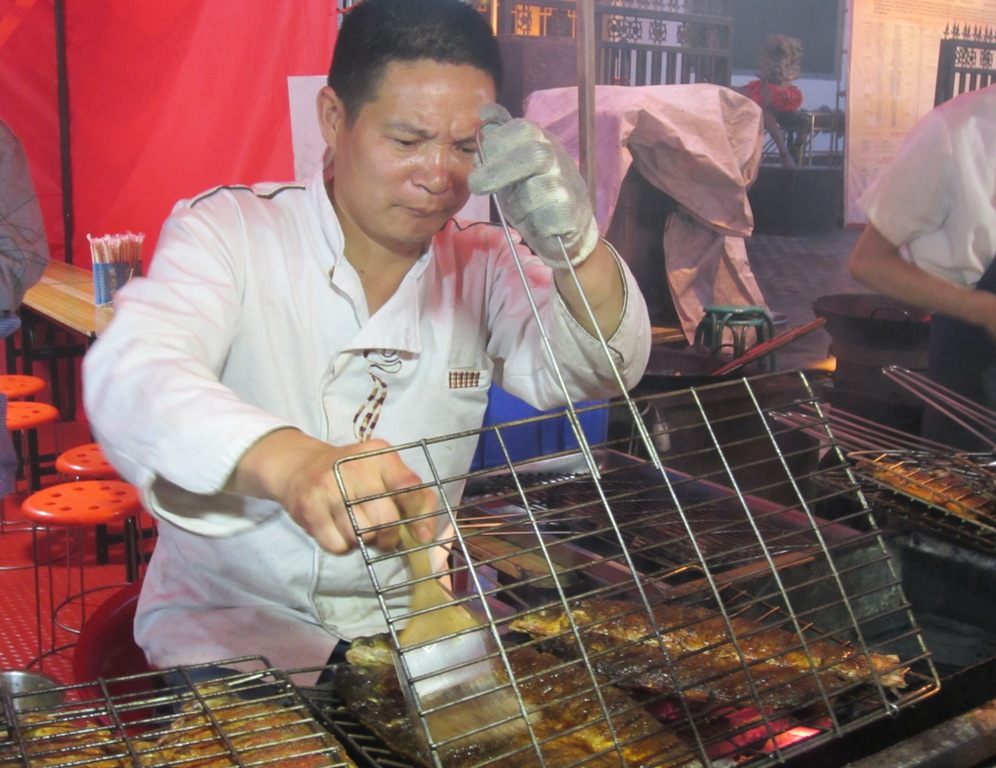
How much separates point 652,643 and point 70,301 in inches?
184

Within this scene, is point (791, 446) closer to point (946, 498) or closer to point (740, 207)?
point (946, 498)

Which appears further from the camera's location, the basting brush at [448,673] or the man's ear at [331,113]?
the man's ear at [331,113]

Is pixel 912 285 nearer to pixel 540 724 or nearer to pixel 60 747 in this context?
pixel 540 724

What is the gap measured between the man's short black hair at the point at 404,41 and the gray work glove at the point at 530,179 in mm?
309

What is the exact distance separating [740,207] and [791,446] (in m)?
2.77

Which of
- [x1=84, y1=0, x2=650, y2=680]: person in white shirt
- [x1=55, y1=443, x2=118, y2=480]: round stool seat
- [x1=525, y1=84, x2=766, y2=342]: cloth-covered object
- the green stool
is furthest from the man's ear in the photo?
[x1=525, y1=84, x2=766, y2=342]: cloth-covered object

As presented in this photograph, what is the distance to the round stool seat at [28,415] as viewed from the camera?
5399mm

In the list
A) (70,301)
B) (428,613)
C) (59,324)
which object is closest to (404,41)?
(428,613)

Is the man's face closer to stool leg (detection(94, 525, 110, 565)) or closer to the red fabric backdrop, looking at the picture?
the red fabric backdrop

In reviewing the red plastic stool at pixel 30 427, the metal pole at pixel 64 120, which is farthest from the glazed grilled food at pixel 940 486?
the metal pole at pixel 64 120

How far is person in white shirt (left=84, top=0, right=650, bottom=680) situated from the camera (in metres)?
1.92

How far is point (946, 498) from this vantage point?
7.61 ft

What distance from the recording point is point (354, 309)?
85.7 inches

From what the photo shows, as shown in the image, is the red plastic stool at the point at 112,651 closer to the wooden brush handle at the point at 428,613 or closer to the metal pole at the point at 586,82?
the wooden brush handle at the point at 428,613
